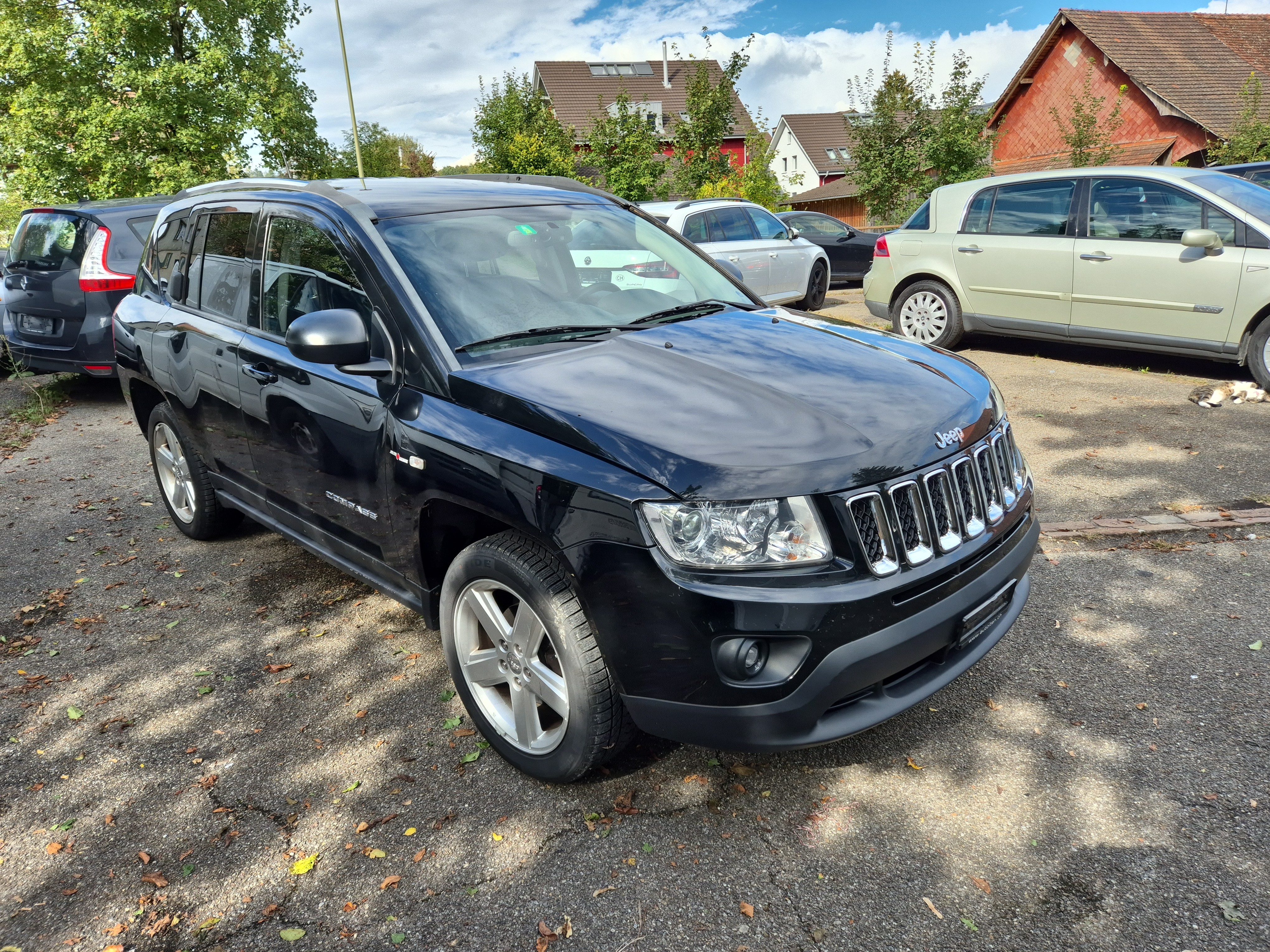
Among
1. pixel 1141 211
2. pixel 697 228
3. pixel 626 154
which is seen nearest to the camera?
pixel 1141 211

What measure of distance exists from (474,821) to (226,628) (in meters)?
2.08

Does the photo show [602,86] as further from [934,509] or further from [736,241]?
[934,509]

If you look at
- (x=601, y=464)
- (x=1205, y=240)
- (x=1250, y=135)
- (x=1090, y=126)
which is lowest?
(x=601, y=464)

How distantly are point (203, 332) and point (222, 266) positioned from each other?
33 centimetres

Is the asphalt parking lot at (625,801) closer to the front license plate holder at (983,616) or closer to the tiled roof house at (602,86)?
the front license plate holder at (983,616)

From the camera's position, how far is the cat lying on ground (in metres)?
7.21

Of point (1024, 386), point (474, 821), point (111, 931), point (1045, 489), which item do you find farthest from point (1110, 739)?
point (1024, 386)

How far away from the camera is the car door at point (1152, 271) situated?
7.43 meters

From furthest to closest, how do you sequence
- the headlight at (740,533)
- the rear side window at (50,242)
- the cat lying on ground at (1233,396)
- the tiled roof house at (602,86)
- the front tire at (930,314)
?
1. the tiled roof house at (602,86)
2. the front tire at (930,314)
3. the rear side window at (50,242)
4. the cat lying on ground at (1233,396)
5. the headlight at (740,533)

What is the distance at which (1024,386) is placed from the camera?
8195 mm

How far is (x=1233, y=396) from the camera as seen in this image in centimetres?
731

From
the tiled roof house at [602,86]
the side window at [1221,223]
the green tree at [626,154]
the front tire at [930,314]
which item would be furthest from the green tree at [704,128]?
the tiled roof house at [602,86]

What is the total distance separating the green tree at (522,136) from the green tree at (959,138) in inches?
427

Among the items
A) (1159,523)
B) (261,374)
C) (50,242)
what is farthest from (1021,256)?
(50,242)
